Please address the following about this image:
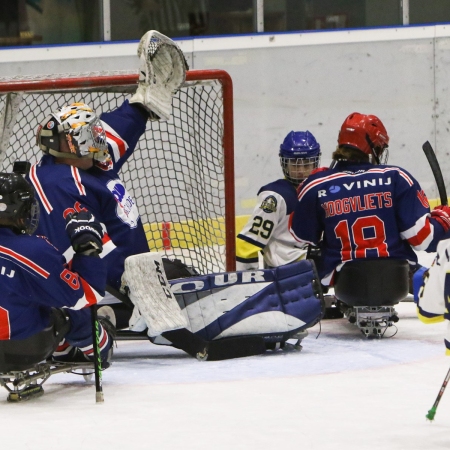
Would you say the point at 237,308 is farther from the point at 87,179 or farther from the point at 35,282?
the point at 35,282

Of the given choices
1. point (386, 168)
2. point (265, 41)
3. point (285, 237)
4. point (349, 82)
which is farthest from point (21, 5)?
point (386, 168)

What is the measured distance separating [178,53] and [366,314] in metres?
1.38

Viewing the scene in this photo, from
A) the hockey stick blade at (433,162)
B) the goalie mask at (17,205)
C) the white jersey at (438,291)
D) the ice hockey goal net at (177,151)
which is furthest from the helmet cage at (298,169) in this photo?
the white jersey at (438,291)

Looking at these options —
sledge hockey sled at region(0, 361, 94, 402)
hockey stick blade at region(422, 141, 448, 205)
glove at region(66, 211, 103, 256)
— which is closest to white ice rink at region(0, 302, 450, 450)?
sledge hockey sled at region(0, 361, 94, 402)

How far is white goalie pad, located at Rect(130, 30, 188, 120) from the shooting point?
191 inches

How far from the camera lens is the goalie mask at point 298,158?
546 cm

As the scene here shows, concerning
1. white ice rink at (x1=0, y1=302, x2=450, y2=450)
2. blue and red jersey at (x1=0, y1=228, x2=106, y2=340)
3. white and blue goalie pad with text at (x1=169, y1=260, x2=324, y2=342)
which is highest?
blue and red jersey at (x1=0, y1=228, x2=106, y2=340)

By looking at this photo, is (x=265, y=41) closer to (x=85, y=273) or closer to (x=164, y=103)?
(x=164, y=103)

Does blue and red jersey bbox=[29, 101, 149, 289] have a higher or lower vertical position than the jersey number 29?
higher

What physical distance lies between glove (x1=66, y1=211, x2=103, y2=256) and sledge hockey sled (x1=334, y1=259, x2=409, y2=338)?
1518 millimetres

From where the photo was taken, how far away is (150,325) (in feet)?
14.3

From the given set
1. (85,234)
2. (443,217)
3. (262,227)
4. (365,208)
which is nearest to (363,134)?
(365,208)

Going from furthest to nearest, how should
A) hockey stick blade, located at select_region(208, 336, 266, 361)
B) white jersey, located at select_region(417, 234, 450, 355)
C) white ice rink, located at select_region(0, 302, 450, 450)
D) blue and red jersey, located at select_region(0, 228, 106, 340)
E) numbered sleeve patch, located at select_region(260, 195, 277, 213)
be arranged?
1. numbered sleeve patch, located at select_region(260, 195, 277, 213)
2. hockey stick blade, located at select_region(208, 336, 266, 361)
3. blue and red jersey, located at select_region(0, 228, 106, 340)
4. white ice rink, located at select_region(0, 302, 450, 450)
5. white jersey, located at select_region(417, 234, 450, 355)

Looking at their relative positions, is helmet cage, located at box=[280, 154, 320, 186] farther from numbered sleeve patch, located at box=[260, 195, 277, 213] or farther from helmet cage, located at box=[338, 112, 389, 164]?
helmet cage, located at box=[338, 112, 389, 164]
